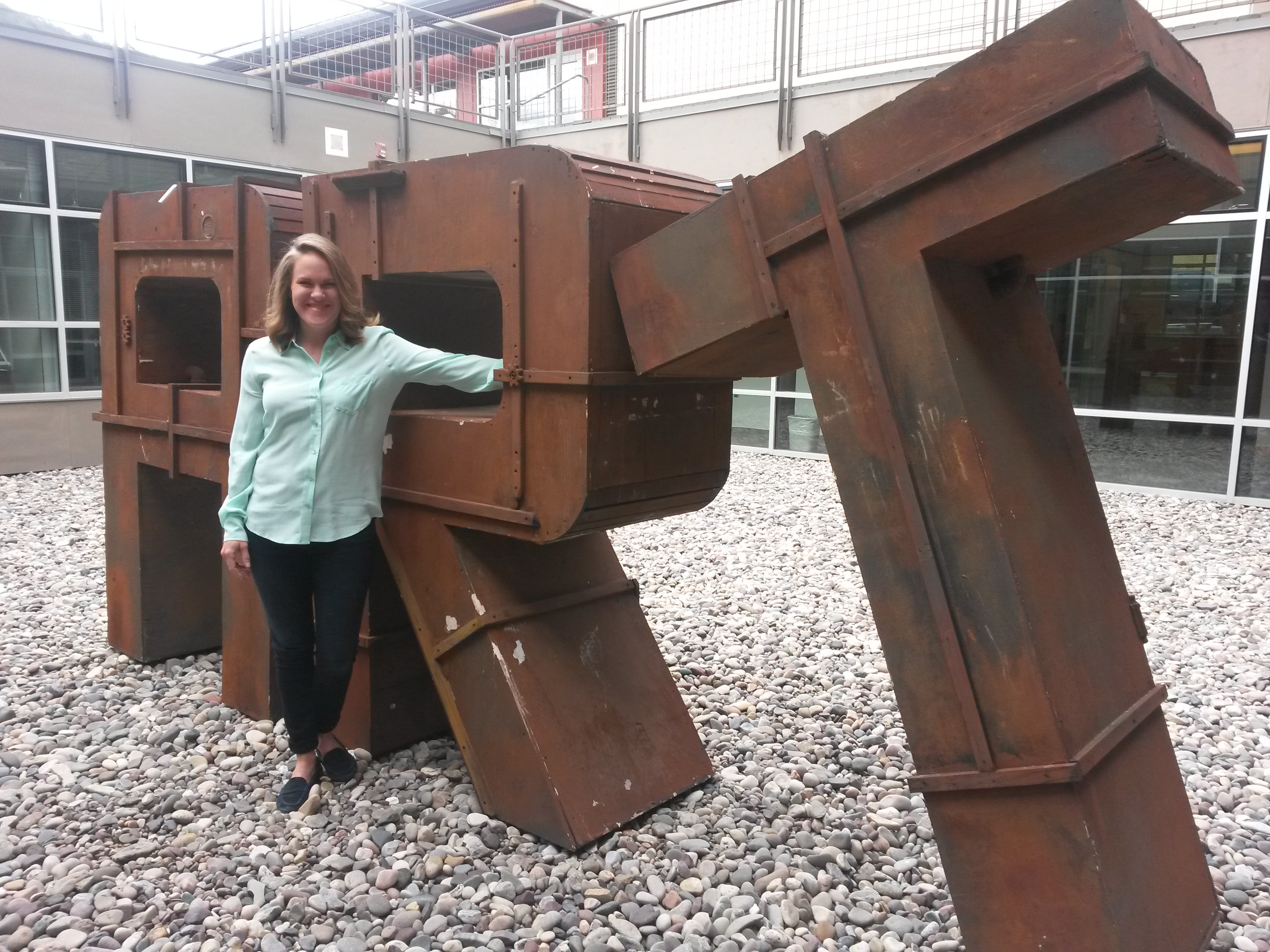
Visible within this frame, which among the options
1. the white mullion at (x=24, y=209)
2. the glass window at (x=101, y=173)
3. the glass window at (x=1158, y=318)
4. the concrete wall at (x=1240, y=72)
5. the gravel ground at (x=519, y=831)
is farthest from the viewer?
the glass window at (x=101, y=173)

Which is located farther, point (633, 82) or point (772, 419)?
point (633, 82)


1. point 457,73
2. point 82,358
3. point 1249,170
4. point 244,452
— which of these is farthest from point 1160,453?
point 82,358

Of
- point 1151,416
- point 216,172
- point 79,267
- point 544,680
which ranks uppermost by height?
point 216,172

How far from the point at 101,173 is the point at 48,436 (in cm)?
282

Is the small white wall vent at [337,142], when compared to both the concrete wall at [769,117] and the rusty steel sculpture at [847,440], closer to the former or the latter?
the concrete wall at [769,117]

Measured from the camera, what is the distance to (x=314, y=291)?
309 centimetres

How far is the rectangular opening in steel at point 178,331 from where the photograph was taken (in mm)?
4660

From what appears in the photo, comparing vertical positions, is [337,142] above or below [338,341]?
above

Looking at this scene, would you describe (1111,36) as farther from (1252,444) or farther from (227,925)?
(1252,444)

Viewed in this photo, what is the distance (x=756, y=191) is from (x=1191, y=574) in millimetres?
5589

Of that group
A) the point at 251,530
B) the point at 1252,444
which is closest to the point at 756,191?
the point at 251,530

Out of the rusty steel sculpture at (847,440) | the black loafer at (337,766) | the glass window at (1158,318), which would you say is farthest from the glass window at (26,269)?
the glass window at (1158,318)

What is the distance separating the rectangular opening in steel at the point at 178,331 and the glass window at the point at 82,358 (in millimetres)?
6144

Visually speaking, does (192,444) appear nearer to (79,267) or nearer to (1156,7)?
→ (79,267)
